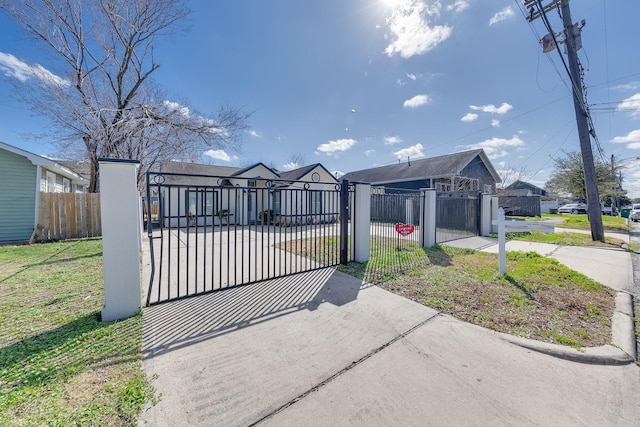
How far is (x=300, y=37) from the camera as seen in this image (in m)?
9.78

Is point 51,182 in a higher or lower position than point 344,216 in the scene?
higher

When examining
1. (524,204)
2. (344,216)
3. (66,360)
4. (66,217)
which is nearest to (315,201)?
(344,216)

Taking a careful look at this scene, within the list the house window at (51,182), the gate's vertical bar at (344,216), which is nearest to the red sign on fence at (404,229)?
the gate's vertical bar at (344,216)

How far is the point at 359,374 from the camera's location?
2.13 metres

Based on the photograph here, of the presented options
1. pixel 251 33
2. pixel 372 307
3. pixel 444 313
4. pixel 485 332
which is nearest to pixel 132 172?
pixel 372 307

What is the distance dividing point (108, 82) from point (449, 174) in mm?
20393

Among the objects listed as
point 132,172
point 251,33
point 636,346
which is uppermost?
point 251,33

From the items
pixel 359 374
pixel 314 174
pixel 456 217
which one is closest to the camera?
pixel 359 374

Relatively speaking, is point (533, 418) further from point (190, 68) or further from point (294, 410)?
point (190, 68)

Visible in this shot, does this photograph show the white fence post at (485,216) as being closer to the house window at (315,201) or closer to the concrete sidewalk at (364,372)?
the house window at (315,201)

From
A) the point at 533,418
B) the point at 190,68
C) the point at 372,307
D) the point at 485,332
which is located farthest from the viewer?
the point at 190,68

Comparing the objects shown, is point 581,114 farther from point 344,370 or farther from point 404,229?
point 344,370

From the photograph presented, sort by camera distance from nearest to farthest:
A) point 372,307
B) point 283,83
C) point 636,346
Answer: point 636,346
point 372,307
point 283,83

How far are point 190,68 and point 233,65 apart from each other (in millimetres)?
1790
